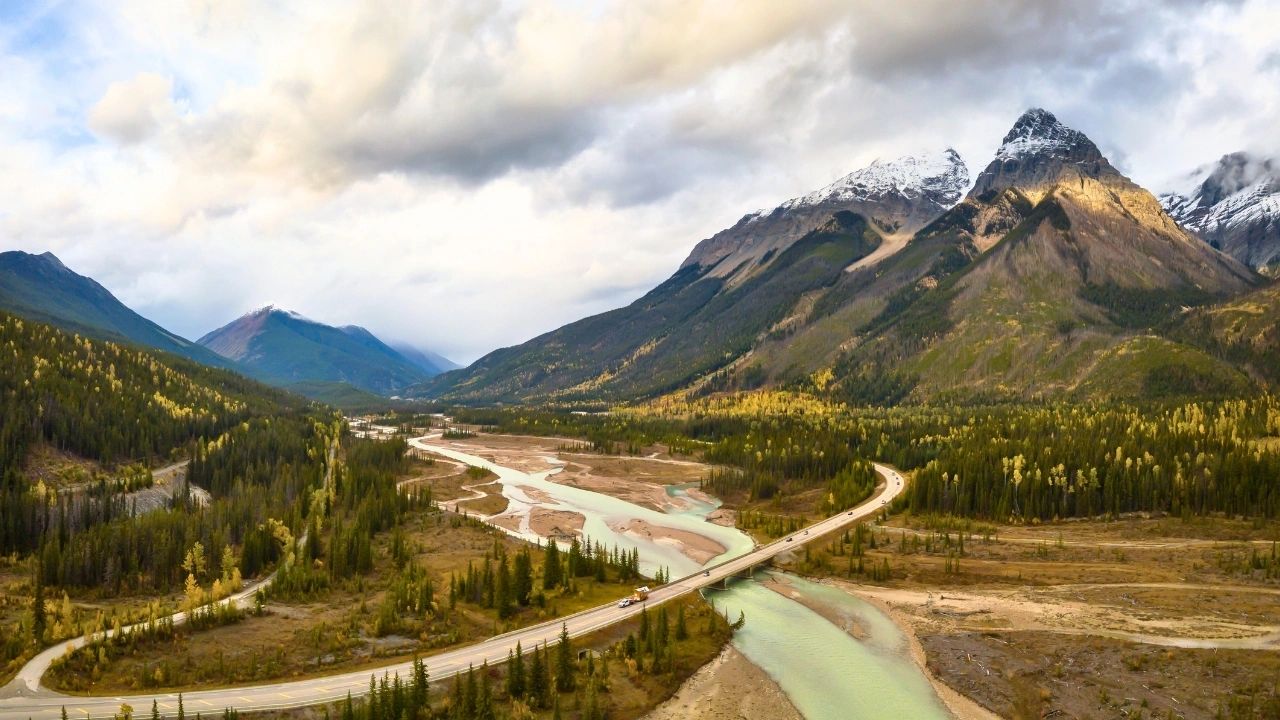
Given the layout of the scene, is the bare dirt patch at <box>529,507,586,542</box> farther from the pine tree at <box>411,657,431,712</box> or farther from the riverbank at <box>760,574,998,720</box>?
the pine tree at <box>411,657,431,712</box>

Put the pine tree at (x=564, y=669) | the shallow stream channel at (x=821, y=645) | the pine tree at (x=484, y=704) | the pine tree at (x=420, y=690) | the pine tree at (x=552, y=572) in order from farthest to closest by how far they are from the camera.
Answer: the pine tree at (x=552, y=572), the shallow stream channel at (x=821, y=645), the pine tree at (x=564, y=669), the pine tree at (x=420, y=690), the pine tree at (x=484, y=704)

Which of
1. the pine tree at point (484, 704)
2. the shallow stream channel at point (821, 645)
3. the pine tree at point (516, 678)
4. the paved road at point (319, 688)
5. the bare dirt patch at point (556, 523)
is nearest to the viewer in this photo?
the pine tree at point (484, 704)

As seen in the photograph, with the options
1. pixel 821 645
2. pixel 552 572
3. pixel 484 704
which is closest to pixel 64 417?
pixel 552 572

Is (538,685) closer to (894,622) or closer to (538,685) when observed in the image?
(538,685)

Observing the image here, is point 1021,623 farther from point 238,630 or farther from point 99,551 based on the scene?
point 99,551

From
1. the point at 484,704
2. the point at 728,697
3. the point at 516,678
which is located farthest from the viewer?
the point at 728,697

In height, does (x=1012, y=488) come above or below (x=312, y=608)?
above

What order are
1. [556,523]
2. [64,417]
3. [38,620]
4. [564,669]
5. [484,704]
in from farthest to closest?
[64,417], [556,523], [38,620], [564,669], [484,704]

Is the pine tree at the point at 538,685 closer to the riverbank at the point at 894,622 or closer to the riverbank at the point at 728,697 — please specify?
the riverbank at the point at 728,697

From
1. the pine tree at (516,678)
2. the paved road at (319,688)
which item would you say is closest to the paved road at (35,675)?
the paved road at (319,688)

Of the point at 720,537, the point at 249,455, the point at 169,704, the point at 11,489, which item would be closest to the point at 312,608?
the point at 169,704

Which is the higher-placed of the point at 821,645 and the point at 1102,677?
the point at 1102,677
